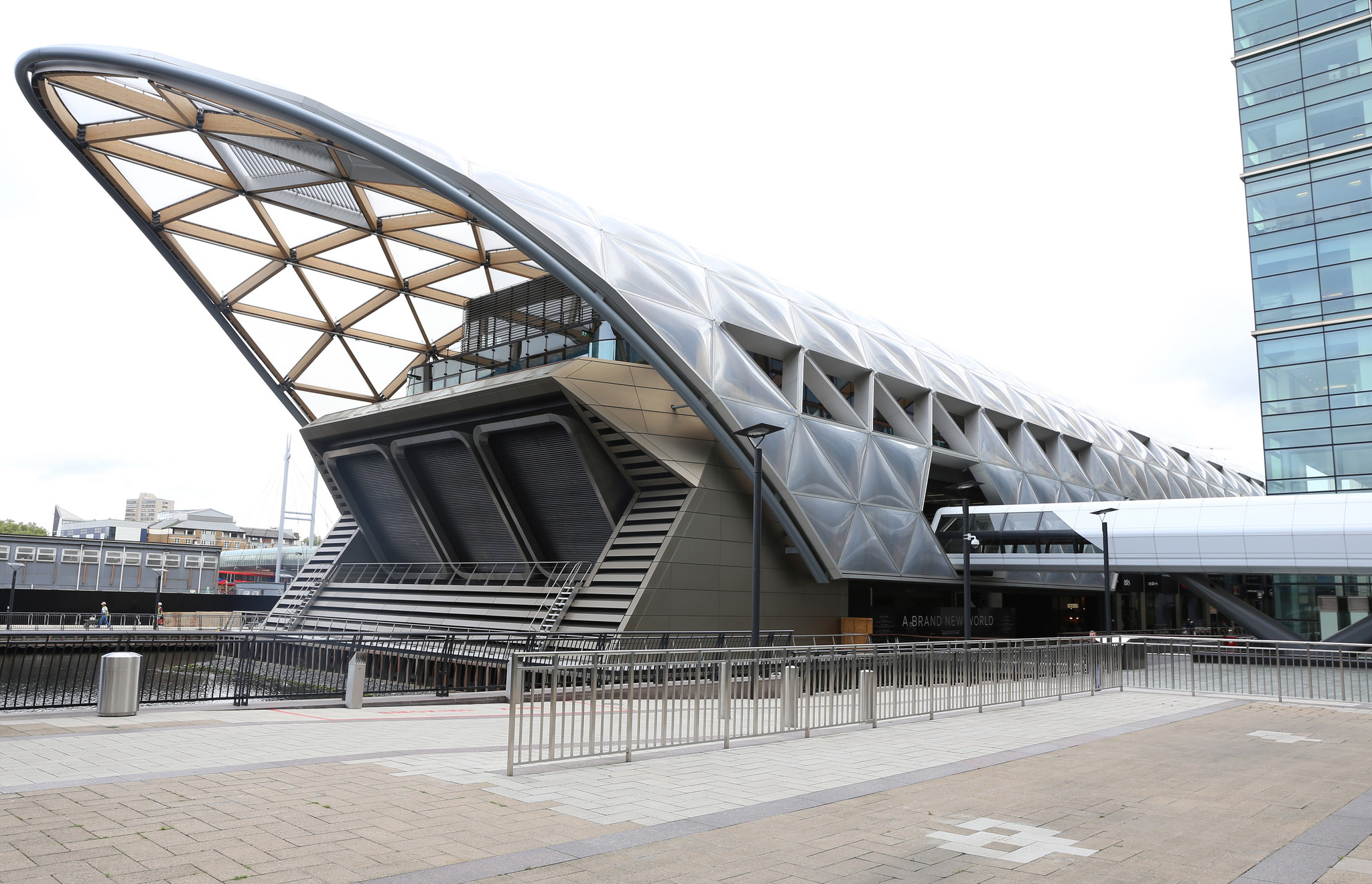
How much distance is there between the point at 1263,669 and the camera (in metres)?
20.7

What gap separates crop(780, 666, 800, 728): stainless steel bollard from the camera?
516 inches

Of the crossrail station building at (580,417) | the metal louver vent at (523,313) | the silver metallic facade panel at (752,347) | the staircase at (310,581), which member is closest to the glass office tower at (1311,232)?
the crossrail station building at (580,417)

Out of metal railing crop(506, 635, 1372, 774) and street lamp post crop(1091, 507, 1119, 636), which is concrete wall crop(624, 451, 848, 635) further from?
metal railing crop(506, 635, 1372, 774)

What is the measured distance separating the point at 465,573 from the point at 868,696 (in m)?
23.7

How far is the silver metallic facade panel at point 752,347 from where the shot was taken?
78.9 feet

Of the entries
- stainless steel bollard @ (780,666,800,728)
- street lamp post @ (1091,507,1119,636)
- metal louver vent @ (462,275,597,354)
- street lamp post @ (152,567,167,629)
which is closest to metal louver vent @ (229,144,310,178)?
metal louver vent @ (462,275,597,354)

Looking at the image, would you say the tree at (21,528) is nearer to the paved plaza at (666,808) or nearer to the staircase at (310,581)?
the staircase at (310,581)

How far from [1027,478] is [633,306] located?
22.7m

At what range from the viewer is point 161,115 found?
25.6 meters

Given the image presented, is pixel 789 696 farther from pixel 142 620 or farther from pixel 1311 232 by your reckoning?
pixel 142 620

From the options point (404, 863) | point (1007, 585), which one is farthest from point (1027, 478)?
point (404, 863)

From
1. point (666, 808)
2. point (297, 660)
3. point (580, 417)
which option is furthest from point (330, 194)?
point (666, 808)

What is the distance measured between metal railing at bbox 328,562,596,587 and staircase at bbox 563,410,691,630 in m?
1.31

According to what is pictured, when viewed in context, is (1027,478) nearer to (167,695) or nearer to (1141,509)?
(1141,509)
